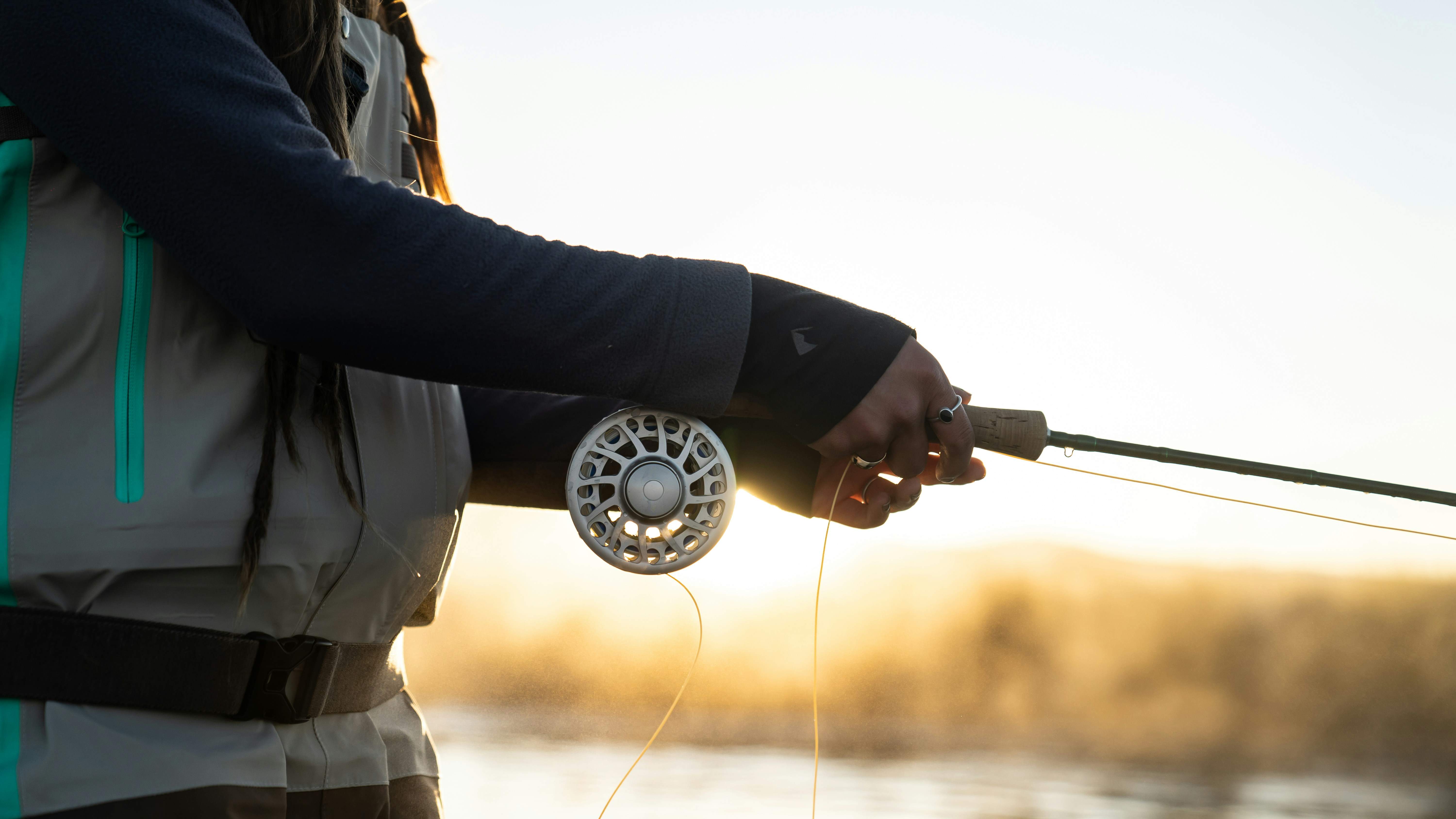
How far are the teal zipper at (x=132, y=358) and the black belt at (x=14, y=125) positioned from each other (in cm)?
8

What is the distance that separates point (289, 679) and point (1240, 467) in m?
1.10

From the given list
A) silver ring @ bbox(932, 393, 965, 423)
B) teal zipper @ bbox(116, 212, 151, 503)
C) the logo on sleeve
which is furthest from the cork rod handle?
teal zipper @ bbox(116, 212, 151, 503)

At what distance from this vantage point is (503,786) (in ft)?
13.6

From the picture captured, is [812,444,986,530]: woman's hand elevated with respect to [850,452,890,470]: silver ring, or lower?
lower

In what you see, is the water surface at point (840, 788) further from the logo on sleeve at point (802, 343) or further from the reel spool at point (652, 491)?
the logo on sleeve at point (802, 343)

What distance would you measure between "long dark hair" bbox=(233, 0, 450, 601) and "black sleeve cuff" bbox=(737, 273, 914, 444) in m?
0.34

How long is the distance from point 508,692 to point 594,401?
7819mm

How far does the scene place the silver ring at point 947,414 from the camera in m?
0.86

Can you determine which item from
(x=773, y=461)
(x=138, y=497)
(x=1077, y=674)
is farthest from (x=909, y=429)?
(x=1077, y=674)

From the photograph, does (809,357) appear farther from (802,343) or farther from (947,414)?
(947,414)

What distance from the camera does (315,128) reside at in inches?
30.3

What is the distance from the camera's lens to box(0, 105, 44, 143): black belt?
0.70 metres

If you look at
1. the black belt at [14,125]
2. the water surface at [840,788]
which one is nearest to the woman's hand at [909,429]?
the black belt at [14,125]

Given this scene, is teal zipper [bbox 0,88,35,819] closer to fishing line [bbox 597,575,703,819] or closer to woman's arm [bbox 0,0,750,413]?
woman's arm [bbox 0,0,750,413]
